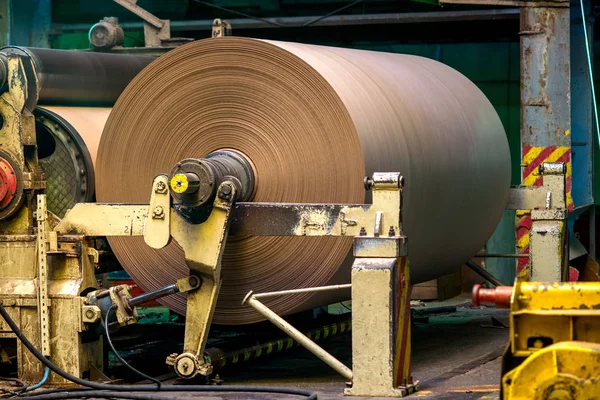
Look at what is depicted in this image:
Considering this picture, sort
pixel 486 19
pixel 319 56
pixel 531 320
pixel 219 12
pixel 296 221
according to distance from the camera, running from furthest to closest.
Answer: pixel 219 12 → pixel 486 19 → pixel 319 56 → pixel 296 221 → pixel 531 320

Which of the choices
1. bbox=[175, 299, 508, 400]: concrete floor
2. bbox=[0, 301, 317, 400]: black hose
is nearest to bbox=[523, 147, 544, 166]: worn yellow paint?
bbox=[175, 299, 508, 400]: concrete floor

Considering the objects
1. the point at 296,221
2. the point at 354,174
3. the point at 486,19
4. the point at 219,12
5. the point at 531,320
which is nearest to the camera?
the point at 531,320

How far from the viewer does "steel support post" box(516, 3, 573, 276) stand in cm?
1190

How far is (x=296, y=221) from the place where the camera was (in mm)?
6711

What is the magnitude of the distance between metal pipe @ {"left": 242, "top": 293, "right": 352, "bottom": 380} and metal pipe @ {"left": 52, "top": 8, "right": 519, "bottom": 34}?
296 inches

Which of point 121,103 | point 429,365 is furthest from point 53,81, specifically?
point 429,365

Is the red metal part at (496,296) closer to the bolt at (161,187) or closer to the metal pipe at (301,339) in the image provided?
the metal pipe at (301,339)

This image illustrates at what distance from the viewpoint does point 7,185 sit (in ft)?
24.1

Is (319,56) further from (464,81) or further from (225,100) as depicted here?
(464,81)

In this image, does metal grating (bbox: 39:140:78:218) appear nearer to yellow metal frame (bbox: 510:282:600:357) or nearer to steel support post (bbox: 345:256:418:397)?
steel support post (bbox: 345:256:418:397)

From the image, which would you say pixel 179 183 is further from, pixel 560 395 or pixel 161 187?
pixel 560 395

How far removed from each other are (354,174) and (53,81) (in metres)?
2.85

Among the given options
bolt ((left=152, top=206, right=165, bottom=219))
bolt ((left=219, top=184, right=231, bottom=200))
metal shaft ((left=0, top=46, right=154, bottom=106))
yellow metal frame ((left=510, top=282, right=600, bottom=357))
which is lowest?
yellow metal frame ((left=510, top=282, right=600, bottom=357))

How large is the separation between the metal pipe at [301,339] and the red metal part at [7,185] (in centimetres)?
165
